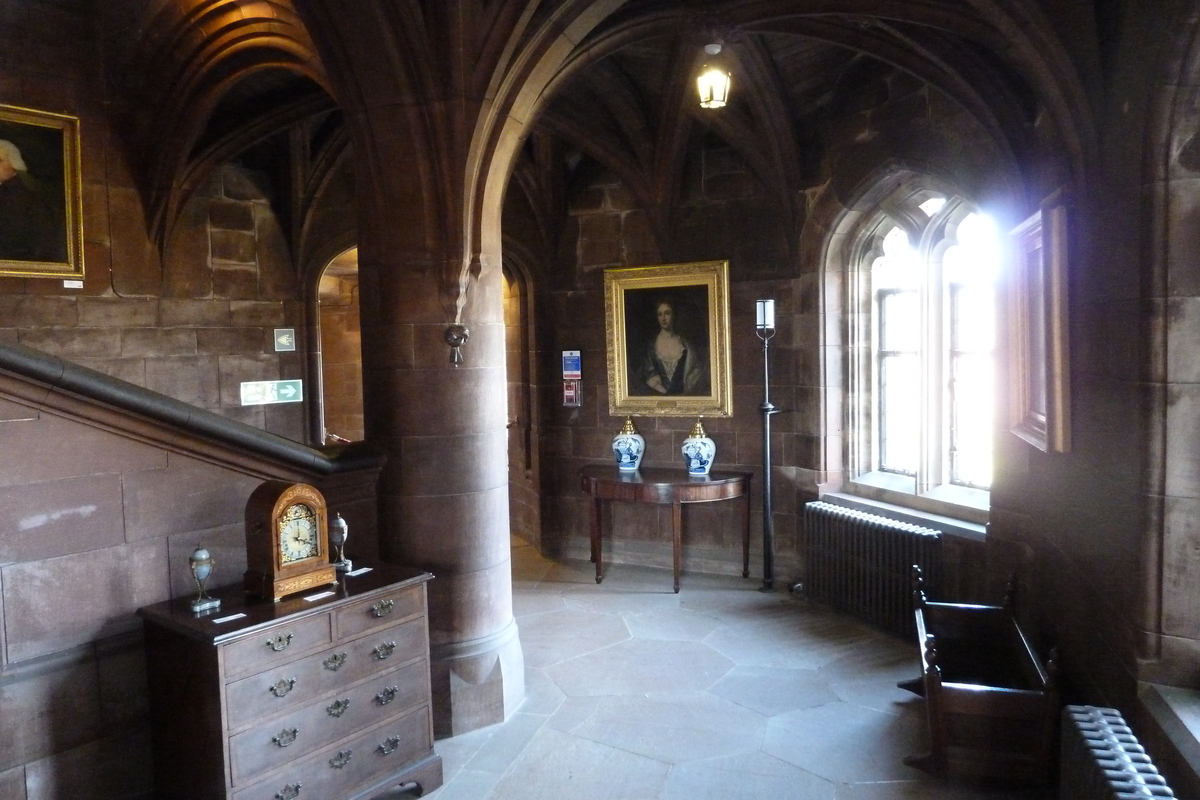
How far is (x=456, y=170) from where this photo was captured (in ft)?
A: 12.7

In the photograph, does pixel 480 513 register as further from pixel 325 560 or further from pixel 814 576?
pixel 814 576

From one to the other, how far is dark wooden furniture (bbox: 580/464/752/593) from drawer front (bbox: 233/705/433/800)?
300cm

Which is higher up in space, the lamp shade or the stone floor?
the lamp shade

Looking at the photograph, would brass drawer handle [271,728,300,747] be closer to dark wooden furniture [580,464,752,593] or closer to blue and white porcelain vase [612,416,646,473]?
dark wooden furniture [580,464,752,593]

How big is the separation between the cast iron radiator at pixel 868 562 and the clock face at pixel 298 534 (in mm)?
3453

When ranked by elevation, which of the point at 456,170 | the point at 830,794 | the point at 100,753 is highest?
the point at 456,170

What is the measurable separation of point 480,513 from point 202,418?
56.2 inches

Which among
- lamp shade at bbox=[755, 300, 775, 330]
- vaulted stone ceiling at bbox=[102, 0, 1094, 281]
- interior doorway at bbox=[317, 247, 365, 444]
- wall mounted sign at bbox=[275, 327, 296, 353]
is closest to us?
vaulted stone ceiling at bbox=[102, 0, 1094, 281]

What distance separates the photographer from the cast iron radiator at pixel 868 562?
16.6 ft

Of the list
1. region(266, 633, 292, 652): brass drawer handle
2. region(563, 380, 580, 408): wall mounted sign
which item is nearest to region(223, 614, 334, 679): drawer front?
region(266, 633, 292, 652): brass drawer handle

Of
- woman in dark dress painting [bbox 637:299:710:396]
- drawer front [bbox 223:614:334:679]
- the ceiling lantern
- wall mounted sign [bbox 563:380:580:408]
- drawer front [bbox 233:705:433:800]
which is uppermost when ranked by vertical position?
the ceiling lantern

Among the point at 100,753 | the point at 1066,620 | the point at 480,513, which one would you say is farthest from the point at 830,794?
the point at 100,753

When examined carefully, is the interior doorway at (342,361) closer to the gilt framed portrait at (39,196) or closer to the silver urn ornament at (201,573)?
the gilt framed portrait at (39,196)

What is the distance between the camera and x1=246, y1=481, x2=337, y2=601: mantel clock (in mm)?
3057
